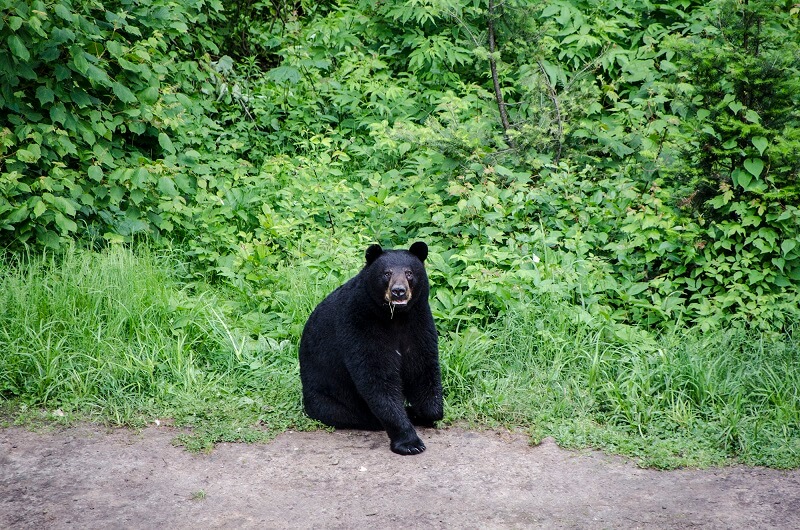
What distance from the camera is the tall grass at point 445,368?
194 inches

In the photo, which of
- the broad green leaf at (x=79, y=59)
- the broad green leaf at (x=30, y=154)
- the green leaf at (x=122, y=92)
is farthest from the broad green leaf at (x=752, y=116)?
the broad green leaf at (x=30, y=154)

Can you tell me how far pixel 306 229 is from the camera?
754 centimetres

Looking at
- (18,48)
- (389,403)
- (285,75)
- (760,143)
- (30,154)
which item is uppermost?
(285,75)

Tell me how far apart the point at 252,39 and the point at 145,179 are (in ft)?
14.5

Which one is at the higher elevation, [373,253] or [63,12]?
[63,12]

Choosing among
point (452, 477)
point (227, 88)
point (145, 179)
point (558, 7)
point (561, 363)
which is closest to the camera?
point (452, 477)

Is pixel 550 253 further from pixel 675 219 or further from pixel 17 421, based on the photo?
pixel 17 421

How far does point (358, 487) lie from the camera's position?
431cm

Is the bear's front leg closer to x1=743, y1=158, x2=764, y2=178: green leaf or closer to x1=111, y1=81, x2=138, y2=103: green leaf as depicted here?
x1=743, y1=158, x2=764, y2=178: green leaf

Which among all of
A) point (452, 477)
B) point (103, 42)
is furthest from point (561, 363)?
point (103, 42)

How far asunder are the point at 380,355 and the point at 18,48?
3.77 metres

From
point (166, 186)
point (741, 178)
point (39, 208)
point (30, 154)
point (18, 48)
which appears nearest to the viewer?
point (741, 178)

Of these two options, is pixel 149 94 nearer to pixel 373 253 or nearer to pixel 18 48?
pixel 18 48

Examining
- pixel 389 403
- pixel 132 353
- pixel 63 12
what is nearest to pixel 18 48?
pixel 63 12
